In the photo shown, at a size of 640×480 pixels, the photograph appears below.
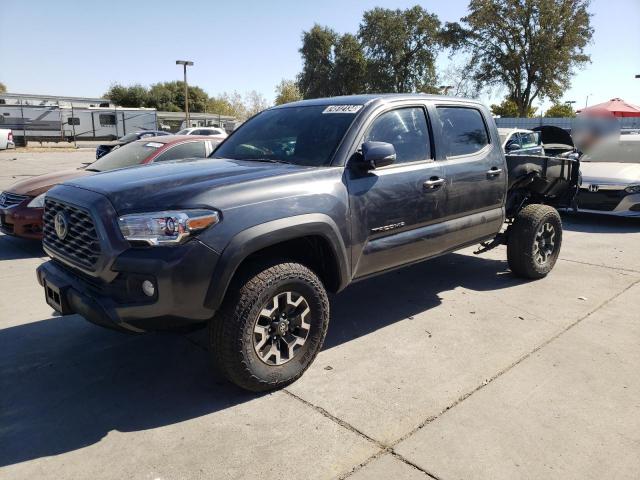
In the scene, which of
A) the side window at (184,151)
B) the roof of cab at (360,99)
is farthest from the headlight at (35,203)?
the roof of cab at (360,99)

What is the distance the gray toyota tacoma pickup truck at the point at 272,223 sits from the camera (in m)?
2.76

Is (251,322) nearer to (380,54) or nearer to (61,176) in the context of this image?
(61,176)

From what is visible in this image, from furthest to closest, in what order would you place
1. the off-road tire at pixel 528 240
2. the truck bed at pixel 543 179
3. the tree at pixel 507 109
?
the tree at pixel 507 109 < the truck bed at pixel 543 179 < the off-road tire at pixel 528 240

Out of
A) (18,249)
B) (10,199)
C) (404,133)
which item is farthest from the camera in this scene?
(18,249)

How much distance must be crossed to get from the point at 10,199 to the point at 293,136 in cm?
464

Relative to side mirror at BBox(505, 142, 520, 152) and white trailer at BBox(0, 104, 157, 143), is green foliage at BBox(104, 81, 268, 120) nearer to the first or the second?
white trailer at BBox(0, 104, 157, 143)

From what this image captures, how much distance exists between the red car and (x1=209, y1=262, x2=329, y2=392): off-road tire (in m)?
3.69

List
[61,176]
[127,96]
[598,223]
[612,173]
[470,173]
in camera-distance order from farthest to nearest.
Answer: [127,96], [598,223], [612,173], [61,176], [470,173]

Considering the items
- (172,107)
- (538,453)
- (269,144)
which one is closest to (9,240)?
(269,144)

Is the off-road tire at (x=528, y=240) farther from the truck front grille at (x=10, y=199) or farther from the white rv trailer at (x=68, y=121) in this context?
the white rv trailer at (x=68, y=121)

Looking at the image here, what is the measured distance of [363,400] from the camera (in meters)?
3.10

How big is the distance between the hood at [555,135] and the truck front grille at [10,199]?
8.01 m

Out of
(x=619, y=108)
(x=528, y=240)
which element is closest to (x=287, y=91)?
(x=619, y=108)

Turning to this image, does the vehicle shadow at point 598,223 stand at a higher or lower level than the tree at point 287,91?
lower
